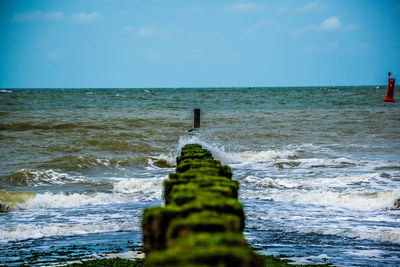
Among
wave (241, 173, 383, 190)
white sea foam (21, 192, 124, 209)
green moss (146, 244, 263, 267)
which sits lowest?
white sea foam (21, 192, 124, 209)

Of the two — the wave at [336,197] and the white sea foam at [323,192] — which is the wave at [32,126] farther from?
the wave at [336,197]

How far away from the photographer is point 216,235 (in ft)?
8.05

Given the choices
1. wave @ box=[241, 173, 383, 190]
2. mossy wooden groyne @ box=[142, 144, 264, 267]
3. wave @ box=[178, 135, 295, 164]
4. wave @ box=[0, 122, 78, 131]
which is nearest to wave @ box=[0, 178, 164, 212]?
wave @ box=[241, 173, 383, 190]

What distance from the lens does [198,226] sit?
2.66 meters

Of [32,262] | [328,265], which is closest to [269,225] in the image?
[328,265]

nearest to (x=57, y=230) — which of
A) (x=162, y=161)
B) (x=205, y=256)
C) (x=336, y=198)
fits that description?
(x=336, y=198)

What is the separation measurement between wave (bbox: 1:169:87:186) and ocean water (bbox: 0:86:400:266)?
3 centimetres

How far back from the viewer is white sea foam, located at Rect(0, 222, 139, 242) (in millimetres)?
7777

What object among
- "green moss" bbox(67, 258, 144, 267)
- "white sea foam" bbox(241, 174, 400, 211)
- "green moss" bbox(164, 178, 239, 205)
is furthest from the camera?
"white sea foam" bbox(241, 174, 400, 211)

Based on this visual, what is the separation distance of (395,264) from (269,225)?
251cm

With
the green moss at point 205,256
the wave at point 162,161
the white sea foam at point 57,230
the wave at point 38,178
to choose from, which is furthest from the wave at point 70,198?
the green moss at point 205,256

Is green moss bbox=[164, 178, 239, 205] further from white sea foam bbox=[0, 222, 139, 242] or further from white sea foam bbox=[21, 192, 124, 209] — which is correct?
white sea foam bbox=[21, 192, 124, 209]

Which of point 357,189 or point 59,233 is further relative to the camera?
point 357,189

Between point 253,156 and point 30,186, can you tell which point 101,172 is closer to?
point 30,186
